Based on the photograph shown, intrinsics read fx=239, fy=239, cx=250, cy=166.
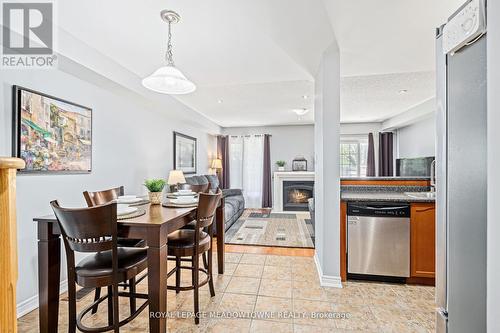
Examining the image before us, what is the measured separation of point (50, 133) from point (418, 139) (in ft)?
21.5

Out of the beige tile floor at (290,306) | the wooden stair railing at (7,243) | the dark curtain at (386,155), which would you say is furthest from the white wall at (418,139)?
the wooden stair railing at (7,243)

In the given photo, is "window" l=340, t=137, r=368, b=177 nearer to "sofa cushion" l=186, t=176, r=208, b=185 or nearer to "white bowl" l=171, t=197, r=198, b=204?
"sofa cushion" l=186, t=176, r=208, b=185

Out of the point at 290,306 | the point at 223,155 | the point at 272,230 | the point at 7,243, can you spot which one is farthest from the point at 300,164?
the point at 7,243

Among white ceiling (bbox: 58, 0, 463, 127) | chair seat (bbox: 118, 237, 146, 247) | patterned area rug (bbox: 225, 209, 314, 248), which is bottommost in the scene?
patterned area rug (bbox: 225, 209, 314, 248)

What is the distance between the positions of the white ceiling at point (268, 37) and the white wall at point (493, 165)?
1.36m

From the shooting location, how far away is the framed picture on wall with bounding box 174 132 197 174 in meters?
4.89

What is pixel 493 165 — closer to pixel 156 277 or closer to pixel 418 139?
pixel 156 277

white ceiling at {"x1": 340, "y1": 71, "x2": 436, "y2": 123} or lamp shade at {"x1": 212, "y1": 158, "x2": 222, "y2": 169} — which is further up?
white ceiling at {"x1": 340, "y1": 71, "x2": 436, "y2": 123}

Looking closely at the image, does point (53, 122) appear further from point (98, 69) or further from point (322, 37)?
point (322, 37)

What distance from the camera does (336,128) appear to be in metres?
2.49

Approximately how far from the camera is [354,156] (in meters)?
6.96

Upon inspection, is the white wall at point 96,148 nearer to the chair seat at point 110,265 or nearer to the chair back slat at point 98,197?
the chair back slat at point 98,197

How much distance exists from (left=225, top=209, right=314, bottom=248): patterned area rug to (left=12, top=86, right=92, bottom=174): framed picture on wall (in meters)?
2.43

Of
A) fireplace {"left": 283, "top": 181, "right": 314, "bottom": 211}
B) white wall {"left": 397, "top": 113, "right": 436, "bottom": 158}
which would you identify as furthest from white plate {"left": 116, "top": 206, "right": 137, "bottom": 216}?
fireplace {"left": 283, "top": 181, "right": 314, "bottom": 211}
